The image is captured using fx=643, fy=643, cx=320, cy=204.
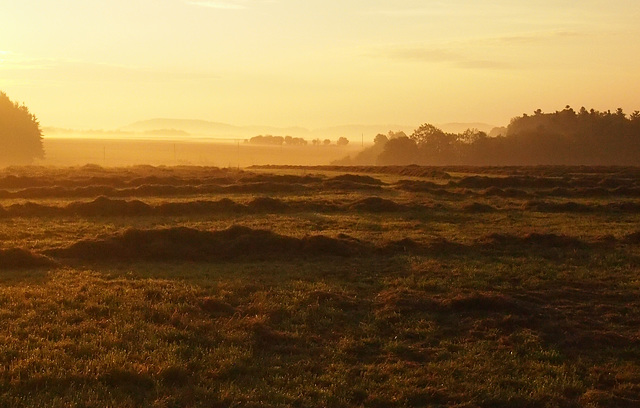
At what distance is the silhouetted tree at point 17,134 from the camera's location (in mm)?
101500

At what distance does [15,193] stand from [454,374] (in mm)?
30415

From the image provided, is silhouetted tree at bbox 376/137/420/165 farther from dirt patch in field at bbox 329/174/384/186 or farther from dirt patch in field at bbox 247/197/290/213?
dirt patch in field at bbox 247/197/290/213

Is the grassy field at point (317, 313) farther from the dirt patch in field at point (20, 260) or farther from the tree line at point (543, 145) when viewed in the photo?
the tree line at point (543, 145)

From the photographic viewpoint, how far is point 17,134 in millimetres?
103938

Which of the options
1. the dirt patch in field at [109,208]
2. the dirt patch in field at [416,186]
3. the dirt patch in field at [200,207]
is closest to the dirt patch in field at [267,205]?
the dirt patch in field at [200,207]

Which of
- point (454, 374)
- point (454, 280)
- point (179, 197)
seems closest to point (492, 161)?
point (179, 197)

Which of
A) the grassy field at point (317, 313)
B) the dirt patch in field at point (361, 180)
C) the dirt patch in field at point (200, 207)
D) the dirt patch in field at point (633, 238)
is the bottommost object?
the grassy field at point (317, 313)

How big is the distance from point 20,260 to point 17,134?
97.8m

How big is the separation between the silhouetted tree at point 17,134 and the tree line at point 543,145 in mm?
58144

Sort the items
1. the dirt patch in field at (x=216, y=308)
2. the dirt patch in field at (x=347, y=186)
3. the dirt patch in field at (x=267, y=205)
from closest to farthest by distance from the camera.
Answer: the dirt patch in field at (x=216, y=308) → the dirt patch in field at (x=267, y=205) → the dirt patch in field at (x=347, y=186)

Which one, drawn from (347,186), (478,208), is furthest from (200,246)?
(347,186)

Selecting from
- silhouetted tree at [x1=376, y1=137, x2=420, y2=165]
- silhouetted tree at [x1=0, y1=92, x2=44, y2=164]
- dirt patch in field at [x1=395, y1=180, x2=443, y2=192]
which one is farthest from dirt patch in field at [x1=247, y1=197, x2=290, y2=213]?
silhouetted tree at [x1=0, y1=92, x2=44, y2=164]

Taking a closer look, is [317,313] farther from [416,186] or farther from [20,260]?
[416,186]

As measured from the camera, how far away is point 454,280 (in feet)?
51.3
